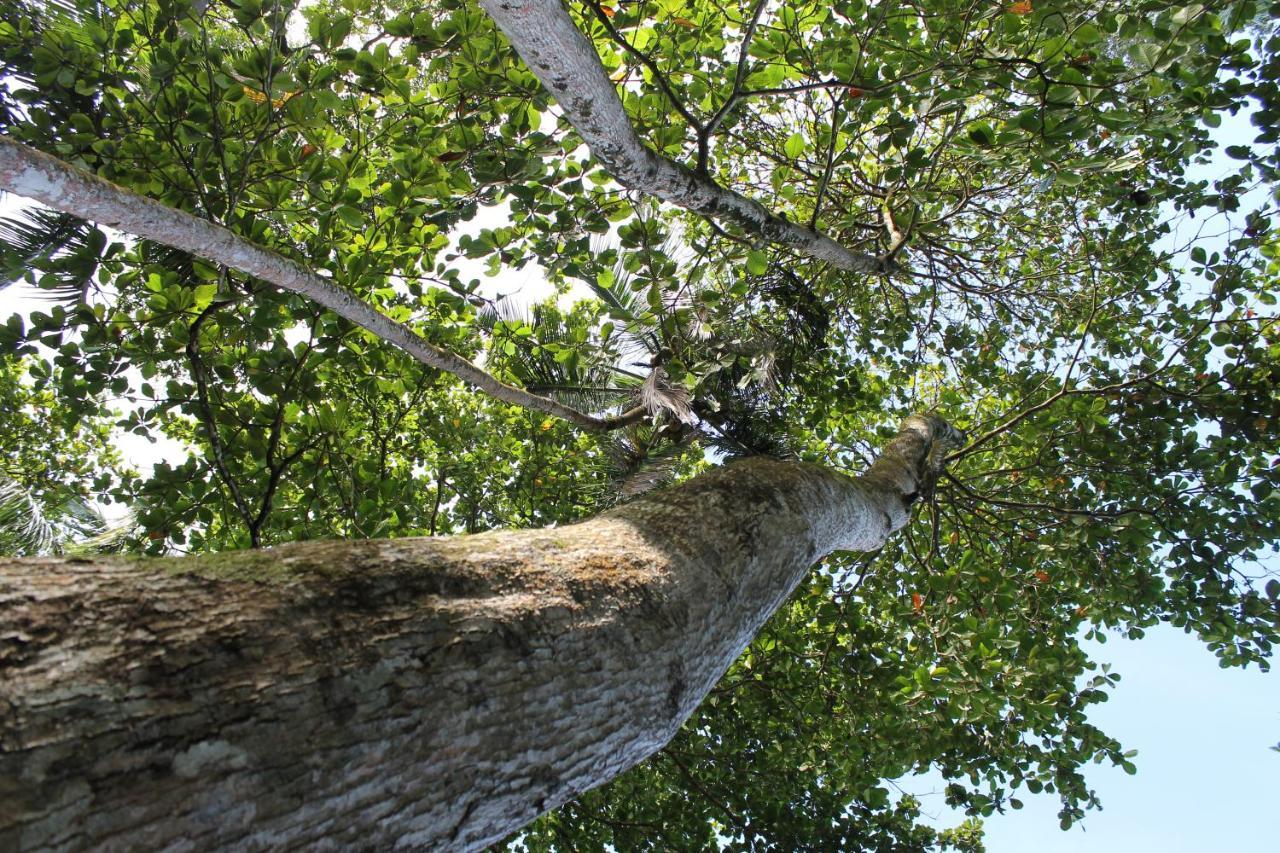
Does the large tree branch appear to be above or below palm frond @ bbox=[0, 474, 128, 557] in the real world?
above

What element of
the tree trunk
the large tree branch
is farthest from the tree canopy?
the tree trunk

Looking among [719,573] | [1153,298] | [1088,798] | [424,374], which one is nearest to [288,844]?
[719,573]

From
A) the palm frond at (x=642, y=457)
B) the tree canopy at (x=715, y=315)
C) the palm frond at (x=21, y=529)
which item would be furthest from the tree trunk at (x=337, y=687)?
the palm frond at (x=21, y=529)

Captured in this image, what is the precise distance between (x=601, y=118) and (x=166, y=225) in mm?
1467

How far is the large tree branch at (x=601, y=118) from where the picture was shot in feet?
6.07

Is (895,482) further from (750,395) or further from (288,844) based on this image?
(288,844)

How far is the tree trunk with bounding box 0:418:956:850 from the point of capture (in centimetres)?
89

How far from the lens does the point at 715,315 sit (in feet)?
15.0

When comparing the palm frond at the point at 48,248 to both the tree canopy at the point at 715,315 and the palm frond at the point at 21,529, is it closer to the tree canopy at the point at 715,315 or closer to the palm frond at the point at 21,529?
the tree canopy at the point at 715,315

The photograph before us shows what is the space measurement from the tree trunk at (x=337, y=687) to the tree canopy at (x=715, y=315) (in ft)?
4.47

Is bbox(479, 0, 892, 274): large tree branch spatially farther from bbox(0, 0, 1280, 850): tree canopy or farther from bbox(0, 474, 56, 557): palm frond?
bbox(0, 474, 56, 557): palm frond

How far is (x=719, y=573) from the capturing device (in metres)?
1.97

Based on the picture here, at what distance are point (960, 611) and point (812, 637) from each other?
47.0 inches

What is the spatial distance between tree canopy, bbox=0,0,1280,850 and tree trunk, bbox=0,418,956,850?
53.6 inches
